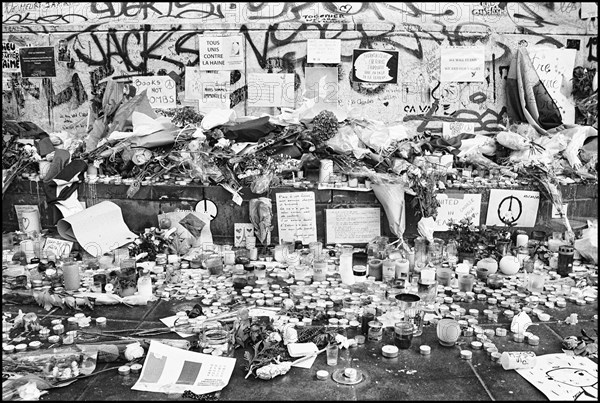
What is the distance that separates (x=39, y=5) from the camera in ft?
32.6

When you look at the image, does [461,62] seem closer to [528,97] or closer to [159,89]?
[528,97]

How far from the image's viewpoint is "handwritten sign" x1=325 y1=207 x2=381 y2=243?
6699mm

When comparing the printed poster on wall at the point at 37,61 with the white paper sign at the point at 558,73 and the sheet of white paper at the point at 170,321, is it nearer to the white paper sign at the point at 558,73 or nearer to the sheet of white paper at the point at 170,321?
the sheet of white paper at the point at 170,321

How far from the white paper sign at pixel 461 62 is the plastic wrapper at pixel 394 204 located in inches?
141

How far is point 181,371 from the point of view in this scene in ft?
12.7

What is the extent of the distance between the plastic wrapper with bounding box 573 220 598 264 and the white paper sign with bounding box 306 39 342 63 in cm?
471

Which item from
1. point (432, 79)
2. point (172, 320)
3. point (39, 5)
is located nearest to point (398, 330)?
point (172, 320)

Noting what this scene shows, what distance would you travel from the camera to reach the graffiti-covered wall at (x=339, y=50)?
366 inches

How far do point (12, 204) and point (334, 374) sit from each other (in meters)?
5.23

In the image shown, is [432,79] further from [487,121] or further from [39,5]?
[39,5]

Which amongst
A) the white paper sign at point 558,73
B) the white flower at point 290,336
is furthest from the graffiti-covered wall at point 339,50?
the white flower at point 290,336

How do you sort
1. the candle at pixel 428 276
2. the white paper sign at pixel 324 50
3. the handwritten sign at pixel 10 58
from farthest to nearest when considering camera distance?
the handwritten sign at pixel 10 58 < the white paper sign at pixel 324 50 < the candle at pixel 428 276

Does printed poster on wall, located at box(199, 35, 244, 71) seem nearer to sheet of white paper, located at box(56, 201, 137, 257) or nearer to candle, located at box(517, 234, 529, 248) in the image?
sheet of white paper, located at box(56, 201, 137, 257)

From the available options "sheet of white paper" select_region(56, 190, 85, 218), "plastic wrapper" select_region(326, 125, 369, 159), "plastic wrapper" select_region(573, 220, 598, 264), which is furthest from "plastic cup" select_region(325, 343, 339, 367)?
"sheet of white paper" select_region(56, 190, 85, 218)
